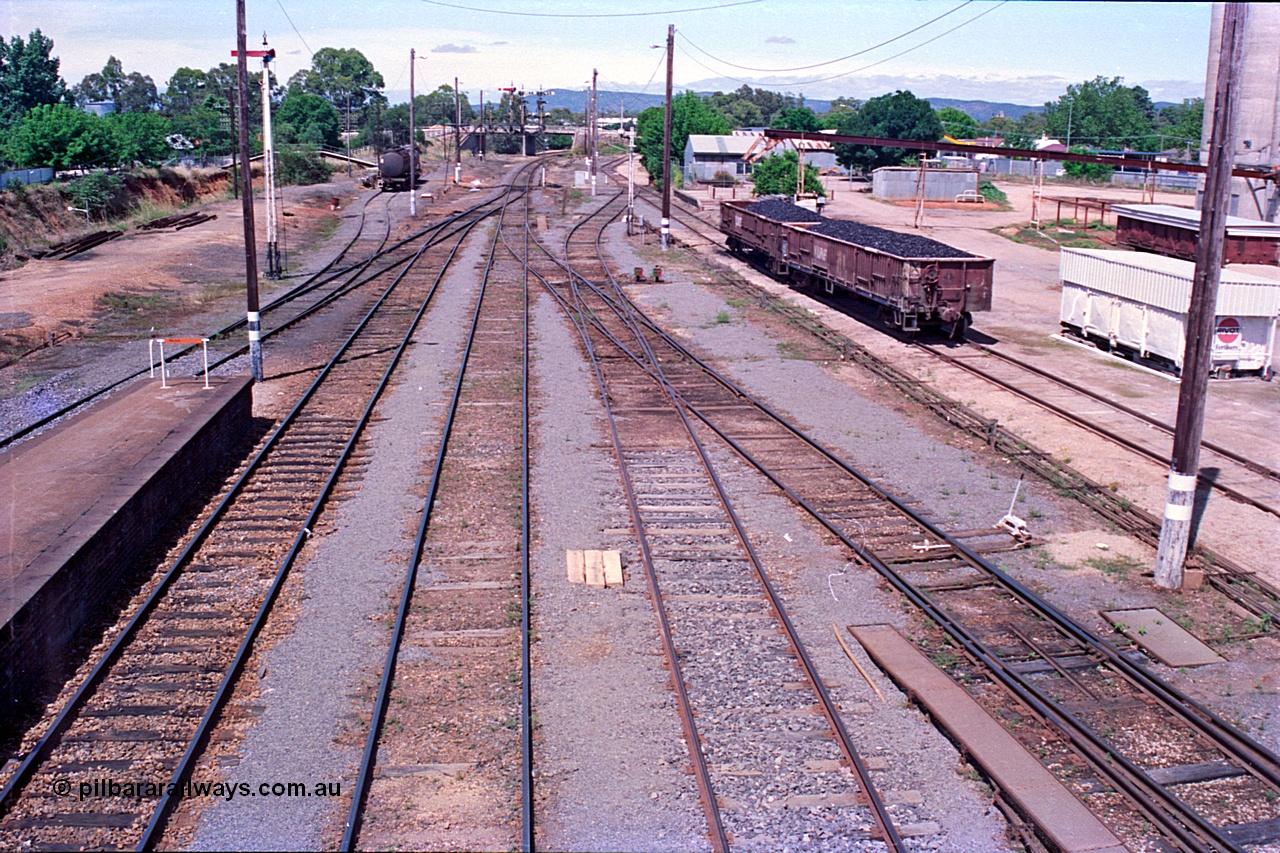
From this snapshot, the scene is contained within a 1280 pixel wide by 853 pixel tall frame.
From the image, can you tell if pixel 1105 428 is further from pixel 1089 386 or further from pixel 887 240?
pixel 887 240

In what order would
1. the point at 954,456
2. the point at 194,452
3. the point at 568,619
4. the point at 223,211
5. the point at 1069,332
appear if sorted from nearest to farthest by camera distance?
the point at 568,619
the point at 194,452
the point at 954,456
the point at 1069,332
the point at 223,211

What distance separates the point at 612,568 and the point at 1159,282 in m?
15.9

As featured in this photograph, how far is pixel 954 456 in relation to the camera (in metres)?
15.9

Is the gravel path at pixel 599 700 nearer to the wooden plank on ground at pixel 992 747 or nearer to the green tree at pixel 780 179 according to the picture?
the wooden plank on ground at pixel 992 747

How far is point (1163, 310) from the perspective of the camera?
21859 mm

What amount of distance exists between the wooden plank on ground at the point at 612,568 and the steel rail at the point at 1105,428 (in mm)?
8836

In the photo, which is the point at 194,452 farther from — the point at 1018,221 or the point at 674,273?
the point at 1018,221

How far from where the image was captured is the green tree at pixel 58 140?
51.0 metres

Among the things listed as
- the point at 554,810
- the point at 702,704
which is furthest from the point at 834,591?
the point at 554,810

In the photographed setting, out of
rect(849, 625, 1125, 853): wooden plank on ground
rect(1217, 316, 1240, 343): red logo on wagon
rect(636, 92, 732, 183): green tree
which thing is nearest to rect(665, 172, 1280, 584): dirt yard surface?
rect(1217, 316, 1240, 343): red logo on wagon

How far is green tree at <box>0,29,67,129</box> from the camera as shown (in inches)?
3319

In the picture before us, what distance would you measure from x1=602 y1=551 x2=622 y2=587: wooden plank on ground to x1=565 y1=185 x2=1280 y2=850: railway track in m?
2.73

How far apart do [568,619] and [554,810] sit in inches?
120

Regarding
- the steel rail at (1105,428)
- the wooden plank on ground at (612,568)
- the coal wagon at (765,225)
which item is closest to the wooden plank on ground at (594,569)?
the wooden plank on ground at (612,568)
